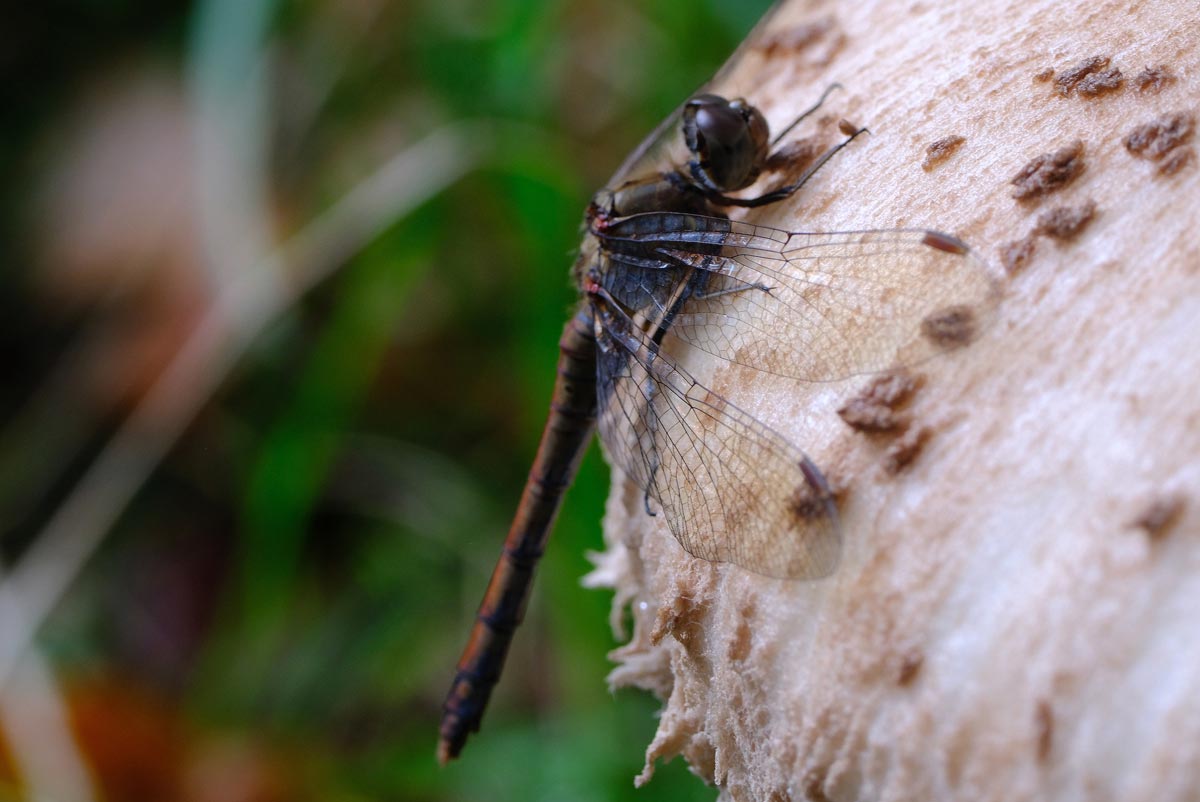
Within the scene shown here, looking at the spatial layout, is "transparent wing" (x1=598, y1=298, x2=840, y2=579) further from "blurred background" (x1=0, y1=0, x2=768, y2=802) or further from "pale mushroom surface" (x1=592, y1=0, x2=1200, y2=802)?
"blurred background" (x1=0, y1=0, x2=768, y2=802)

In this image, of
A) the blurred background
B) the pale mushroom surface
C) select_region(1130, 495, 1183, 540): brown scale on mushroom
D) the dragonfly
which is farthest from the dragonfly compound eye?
the blurred background

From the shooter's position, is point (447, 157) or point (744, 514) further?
point (447, 157)

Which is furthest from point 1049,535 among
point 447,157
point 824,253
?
point 447,157

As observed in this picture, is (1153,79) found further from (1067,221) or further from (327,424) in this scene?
(327,424)

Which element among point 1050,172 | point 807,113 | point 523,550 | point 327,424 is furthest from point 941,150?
point 327,424

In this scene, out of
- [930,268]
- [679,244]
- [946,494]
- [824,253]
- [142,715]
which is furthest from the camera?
[142,715]

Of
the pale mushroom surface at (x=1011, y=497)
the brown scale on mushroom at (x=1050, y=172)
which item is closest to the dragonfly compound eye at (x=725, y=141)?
the pale mushroom surface at (x=1011, y=497)

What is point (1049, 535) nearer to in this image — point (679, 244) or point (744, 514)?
point (744, 514)
